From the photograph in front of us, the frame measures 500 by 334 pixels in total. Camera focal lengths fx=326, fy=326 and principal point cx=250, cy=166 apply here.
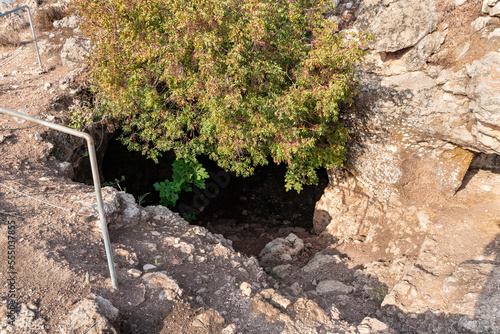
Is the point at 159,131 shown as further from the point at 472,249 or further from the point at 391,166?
the point at 472,249

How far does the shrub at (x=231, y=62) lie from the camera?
5707 millimetres

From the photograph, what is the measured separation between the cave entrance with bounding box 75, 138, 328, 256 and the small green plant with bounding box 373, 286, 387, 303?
343 centimetres

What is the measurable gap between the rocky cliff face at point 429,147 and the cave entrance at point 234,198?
9.60ft

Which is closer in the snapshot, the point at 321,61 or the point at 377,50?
→ the point at 321,61

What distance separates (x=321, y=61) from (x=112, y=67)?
4.18m

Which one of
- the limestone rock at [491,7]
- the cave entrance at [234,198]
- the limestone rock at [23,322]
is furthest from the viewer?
the cave entrance at [234,198]

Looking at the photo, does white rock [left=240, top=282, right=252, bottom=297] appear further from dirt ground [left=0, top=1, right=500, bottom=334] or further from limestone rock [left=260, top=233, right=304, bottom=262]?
limestone rock [left=260, top=233, right=304, bottom=262]

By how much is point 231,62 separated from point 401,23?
419 centimetres

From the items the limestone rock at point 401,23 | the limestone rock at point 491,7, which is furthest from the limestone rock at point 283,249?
the limestone rock at point 491,7

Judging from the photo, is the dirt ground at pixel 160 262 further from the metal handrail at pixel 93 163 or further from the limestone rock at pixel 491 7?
the limestone rock at pixel 491 7

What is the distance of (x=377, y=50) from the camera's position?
7.58 meters

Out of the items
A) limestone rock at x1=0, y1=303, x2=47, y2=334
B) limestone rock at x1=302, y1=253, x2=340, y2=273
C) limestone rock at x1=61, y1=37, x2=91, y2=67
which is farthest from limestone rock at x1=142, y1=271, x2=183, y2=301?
limestone rock at x1=61, y1=37, x2=91, y2=67

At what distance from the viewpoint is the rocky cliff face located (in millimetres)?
6180

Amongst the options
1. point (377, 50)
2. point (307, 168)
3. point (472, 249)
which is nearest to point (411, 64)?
point (377, 50)
